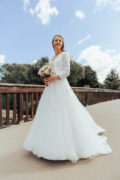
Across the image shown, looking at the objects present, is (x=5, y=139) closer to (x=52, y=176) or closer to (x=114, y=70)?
(x=52, y=176)

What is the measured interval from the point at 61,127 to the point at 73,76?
1574 cm

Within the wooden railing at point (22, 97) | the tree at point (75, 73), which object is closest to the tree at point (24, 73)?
the tree at point (75, 73)

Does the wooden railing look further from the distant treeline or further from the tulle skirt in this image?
the distant treeline

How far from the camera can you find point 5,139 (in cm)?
233

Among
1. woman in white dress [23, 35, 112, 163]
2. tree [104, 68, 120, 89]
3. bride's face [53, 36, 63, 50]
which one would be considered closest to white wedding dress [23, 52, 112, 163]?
woman in white dress [23, 35, 112, 163]

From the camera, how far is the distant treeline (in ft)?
49.9

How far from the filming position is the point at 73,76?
17.0 m

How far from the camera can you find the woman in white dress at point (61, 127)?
1395 mm

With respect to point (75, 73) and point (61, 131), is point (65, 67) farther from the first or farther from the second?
point (75, 73)

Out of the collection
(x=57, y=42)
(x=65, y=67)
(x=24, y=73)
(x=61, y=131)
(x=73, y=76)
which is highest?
(x=24, y=73)

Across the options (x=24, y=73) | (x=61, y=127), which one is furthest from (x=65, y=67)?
(x=24, y=73)

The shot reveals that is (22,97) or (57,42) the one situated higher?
(57,42)

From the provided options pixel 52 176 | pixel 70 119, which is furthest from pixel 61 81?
pixel 52 176

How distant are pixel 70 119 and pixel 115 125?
148 cm
